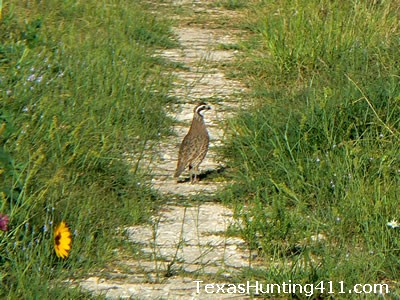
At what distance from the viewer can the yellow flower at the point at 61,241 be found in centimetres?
460

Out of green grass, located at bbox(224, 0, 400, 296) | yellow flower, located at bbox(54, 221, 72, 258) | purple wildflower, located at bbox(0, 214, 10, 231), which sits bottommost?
green grass, located at bbox(224, 0, 400, 296)

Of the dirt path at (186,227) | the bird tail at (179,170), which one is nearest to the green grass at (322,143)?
the dirt path at (186,227)

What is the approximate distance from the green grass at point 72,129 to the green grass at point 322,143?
741 millimetres

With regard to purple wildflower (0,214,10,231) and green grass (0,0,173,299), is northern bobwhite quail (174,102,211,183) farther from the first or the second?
purple wildflower (0,214,10,231)

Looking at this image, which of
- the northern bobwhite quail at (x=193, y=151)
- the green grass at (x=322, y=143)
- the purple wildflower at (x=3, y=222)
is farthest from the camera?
the northern bobwhite quail at (x=193, y=151)

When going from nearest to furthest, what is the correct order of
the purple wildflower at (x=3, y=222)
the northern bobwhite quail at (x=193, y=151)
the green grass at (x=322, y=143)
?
the purple wildflower at (x=3, y=222)
the green grass at (x=322, y=143)
the northern bobwhite quail at (x=193, y=151)

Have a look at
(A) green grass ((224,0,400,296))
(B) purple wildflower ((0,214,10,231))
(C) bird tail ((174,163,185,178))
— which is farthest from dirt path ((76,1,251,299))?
(B) purple wildflower ((0,214,10,231))

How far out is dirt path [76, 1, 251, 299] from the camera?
186 inches

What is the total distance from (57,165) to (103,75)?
184 centimetres

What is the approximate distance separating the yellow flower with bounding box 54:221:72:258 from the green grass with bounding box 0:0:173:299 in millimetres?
61

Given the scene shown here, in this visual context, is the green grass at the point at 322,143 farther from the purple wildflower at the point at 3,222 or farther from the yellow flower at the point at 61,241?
the purple wildflower at the point at 3,222

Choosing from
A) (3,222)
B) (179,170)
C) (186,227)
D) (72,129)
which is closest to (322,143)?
(179,170)

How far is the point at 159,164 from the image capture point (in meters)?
6.46

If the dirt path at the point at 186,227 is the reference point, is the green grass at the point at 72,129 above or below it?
above
